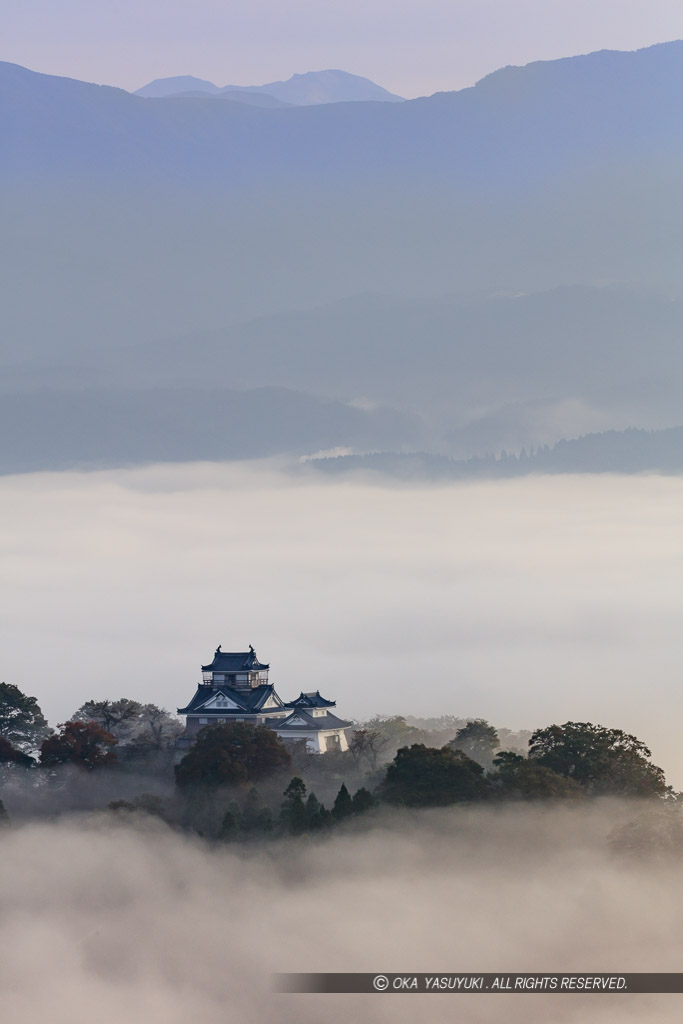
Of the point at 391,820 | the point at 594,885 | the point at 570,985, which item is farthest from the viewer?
the point at 391,820

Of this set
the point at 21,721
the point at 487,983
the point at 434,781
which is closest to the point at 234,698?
the point at 21,721

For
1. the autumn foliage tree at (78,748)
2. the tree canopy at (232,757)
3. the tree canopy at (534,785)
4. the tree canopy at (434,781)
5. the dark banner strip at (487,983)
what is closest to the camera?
the dark banner strip at (487,983)

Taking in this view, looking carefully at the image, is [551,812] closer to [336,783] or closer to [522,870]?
[522,870]

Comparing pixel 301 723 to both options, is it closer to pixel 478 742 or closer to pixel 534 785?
pixel 478 742

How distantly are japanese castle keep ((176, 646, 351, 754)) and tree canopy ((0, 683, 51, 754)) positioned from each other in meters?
8.57

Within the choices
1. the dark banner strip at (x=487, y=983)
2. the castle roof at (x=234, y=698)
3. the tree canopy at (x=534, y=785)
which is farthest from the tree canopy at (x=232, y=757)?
the dark banner strip at (x=487, y=983)

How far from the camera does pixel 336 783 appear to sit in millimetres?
85438

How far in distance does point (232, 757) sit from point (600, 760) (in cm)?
1917

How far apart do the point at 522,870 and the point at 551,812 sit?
2.92 m

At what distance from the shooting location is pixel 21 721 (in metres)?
95.8

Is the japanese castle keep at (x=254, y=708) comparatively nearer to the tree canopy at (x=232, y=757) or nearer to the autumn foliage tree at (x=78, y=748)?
the autumn foliage tree at (x=78, y=748)

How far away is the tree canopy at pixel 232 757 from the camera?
81.0 meters

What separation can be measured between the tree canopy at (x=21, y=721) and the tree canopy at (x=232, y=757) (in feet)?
48.6

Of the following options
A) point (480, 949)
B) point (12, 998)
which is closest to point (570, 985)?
point (480, 949)
